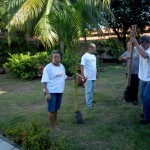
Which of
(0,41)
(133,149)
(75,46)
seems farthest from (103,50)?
(133,149)

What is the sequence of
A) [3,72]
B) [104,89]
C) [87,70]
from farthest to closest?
[3,72], [104,89], [87,70]

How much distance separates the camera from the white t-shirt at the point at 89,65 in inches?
280

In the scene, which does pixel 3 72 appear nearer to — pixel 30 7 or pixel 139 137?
pixel 30 7

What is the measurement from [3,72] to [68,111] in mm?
9456

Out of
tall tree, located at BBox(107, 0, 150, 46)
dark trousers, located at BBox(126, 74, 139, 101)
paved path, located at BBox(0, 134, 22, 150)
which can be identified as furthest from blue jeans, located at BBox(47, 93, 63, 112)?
tall tree, located at BBox(107, 0, 150, 46)

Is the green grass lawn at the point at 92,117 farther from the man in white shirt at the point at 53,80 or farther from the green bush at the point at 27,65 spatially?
the green bush at the point at 27,65

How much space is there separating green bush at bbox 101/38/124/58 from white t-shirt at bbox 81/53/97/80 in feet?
46.1

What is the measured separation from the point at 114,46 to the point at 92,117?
15.1 m

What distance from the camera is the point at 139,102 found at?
7840mm

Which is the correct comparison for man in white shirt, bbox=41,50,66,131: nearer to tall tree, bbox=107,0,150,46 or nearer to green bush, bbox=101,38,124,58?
green bush, bbox=101,38,124,58

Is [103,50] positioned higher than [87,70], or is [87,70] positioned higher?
[87,70]

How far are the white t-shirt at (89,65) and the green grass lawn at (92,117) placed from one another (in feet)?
2.82

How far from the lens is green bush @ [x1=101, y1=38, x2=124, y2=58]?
20.9 metres

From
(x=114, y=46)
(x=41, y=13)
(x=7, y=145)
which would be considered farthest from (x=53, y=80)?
(x=114, y=46)
